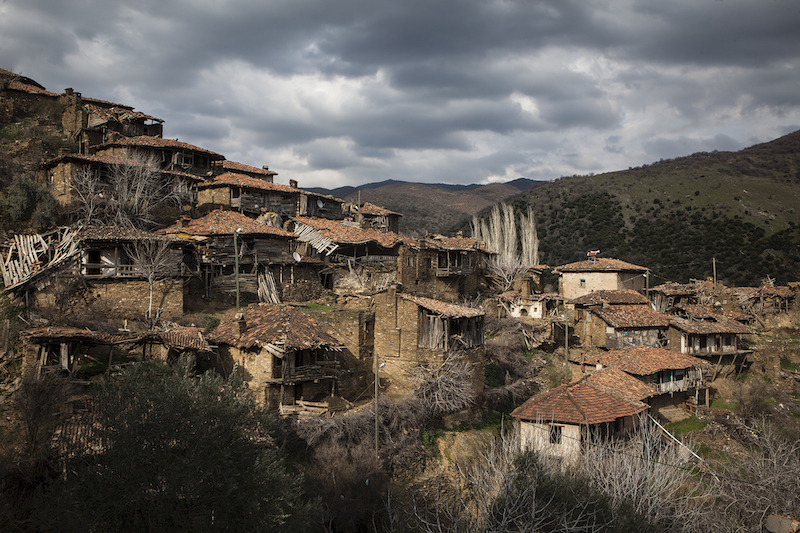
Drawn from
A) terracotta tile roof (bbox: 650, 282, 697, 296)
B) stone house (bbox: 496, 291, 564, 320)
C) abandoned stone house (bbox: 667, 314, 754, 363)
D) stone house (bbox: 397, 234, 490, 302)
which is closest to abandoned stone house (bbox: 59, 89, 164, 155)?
stone house (bbox: 397, 234, 490, 302)

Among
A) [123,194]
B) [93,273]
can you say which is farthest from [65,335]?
[123,194]

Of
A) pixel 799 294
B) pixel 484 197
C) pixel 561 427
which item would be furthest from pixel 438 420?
pixel 484 197

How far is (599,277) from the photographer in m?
39.9

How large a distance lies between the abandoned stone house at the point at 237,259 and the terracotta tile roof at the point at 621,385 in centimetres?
1601

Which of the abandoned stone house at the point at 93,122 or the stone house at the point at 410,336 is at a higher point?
the abandoned stone house at the point at 93,122

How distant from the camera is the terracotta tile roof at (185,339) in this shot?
62.2 ft

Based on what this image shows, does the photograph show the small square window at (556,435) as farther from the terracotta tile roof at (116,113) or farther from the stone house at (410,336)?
the terracotta tile roof at (116,113)

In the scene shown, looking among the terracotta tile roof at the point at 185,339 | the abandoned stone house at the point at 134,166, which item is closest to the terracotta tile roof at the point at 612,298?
the terracotta tile roof at the point at 185,339

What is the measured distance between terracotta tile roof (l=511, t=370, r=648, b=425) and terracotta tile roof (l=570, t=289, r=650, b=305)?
13.5m

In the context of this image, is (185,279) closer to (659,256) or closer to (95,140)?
(95,140)

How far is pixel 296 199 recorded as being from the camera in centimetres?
3597

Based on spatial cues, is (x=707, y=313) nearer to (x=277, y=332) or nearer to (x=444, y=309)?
(x=444, y=309)

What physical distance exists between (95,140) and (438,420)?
28078mm

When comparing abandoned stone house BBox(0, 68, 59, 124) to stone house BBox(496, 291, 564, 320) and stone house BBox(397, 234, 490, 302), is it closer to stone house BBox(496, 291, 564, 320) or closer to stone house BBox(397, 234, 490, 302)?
stone house BBox(397, 234, 490, 302)
